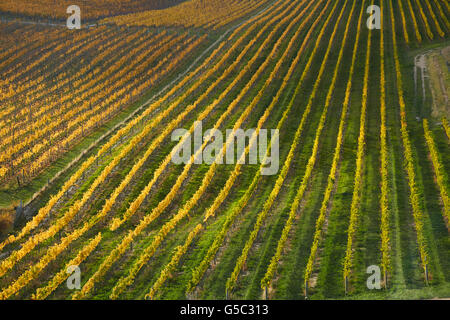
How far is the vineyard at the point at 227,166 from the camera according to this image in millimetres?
24344

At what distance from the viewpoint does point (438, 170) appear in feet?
106

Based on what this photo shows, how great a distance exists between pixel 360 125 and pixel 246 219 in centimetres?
1657

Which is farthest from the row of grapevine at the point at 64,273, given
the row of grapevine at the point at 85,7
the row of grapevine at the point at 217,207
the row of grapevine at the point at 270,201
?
the row of grapevine at the point at 85,7

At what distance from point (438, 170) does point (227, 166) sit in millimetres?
13703

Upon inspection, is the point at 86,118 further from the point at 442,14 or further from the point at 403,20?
the point at 442,14

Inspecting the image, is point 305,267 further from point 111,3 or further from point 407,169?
point 111,3

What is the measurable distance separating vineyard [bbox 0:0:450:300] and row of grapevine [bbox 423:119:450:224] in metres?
0.13

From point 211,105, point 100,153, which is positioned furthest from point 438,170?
point 100,153

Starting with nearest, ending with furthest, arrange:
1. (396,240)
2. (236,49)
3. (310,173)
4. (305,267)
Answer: (305,267) < (396,240) < (310,173) < (236,49)

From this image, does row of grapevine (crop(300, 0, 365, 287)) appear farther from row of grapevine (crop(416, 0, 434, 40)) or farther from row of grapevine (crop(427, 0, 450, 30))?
→ row of grapevine (crop(427, 0, 450, 30))

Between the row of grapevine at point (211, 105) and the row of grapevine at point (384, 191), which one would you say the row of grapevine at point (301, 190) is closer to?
the row of grapevine at point (384, 191)

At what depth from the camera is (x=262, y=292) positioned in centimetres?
2272

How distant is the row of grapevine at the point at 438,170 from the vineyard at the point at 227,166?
13cm

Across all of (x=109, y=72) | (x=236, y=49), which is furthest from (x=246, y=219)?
(x=236, y=49)
